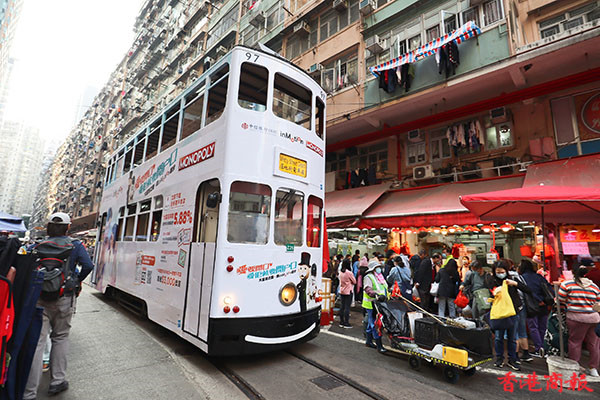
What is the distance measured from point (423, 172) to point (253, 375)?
30.1 feet

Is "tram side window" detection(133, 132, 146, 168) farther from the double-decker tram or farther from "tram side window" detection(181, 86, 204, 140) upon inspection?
"tram side window" detection(181, 86, 204, 140)

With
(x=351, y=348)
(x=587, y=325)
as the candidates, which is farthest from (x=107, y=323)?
(x=587, y=325)

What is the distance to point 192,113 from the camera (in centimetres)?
608

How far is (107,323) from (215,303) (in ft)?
13.6

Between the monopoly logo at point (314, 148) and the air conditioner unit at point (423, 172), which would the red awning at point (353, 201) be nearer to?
the air conditioner unit at point (423, 172)

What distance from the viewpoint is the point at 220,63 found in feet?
18.3

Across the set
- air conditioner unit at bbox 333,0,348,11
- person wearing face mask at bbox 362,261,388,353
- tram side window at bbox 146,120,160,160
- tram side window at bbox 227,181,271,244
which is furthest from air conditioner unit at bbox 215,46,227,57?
person wearing face mask at bbox 362,261,388,353

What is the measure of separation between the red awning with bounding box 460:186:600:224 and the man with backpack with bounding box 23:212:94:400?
6.78m

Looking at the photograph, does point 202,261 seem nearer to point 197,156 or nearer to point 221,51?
point 197,156

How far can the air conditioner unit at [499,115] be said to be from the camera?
975 centimetres

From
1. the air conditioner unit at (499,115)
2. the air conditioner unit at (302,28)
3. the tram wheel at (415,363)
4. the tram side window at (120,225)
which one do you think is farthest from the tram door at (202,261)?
the air conditioner unit at (302,28)

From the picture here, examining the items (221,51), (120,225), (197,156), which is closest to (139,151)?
(120,225)

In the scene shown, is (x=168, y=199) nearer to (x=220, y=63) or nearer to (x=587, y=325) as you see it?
(x=220, y=63)

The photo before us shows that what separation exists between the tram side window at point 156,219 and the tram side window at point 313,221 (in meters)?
3.03
